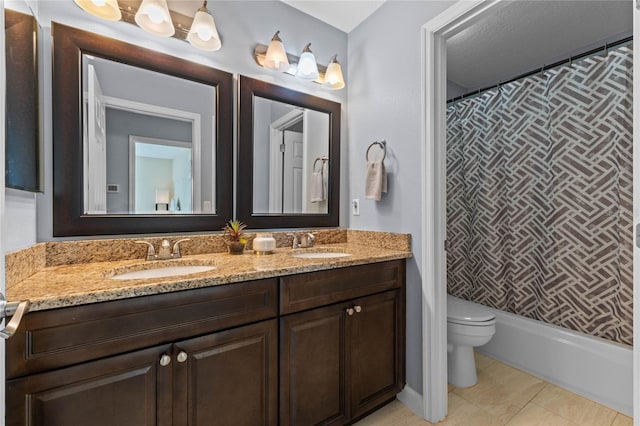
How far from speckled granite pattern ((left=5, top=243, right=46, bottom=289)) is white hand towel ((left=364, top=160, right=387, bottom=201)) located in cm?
156

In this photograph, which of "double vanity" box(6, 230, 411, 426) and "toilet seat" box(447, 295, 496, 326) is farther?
"toilet seat" box(447, 295, 496, 326)

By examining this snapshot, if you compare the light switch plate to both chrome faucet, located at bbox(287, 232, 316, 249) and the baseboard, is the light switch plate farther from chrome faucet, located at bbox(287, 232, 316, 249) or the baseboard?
the baseboard

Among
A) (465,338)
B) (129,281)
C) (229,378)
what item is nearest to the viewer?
(129,281)

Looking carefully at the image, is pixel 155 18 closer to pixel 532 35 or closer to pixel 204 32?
pixel 204 32

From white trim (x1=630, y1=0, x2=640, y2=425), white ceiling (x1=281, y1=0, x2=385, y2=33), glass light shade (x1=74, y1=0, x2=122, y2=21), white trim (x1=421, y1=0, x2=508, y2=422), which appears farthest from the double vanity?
white ceiling (x1=281, y1=0, x2=385, y2=33)

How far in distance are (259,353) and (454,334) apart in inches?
52.1

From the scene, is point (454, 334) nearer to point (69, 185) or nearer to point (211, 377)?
point (211, 377)

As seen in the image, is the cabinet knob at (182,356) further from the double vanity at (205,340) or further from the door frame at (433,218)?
the door frame at (433,218)

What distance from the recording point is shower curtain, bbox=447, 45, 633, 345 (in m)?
1.74

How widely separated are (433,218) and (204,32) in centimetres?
152

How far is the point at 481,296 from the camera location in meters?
Answer: 2.45

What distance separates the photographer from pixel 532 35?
191 cm

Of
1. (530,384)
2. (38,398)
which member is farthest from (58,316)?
(530,384)

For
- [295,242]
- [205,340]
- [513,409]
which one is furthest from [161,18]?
[513,409]
